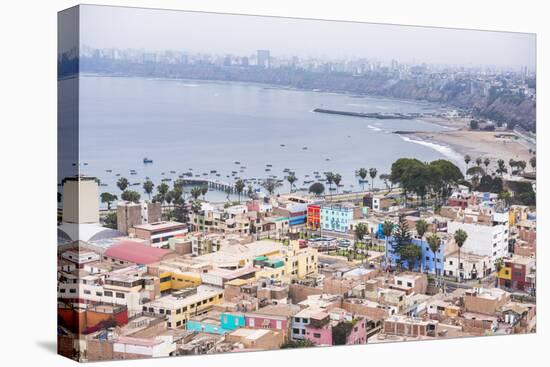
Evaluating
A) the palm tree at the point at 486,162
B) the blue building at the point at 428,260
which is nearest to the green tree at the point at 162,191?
the blue building at the point at 428,260

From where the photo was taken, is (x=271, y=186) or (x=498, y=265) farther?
(x=498, y=265)

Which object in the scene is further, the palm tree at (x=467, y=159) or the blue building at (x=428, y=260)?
the palm tree at (x=467, y=159)

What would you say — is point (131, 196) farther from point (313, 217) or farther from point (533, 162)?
point (533, 162)

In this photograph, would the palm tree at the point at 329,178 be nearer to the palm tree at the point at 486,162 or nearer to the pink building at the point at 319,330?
the pink building at the point at 319,330

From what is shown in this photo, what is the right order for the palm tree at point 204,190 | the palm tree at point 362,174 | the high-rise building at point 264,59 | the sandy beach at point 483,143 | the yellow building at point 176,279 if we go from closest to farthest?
the yellow building at point 176,279, the palm tree at point 204,190, the high-rise building at point 264,59, the palm tree at point 362,174, the sandy beach at point 483,143

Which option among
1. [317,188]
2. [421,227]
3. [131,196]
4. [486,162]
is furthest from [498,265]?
[131,196]

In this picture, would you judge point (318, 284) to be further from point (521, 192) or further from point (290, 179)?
point (521, 192)
